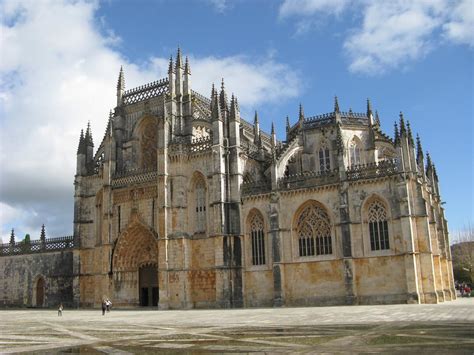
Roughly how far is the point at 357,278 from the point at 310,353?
23221 millimetres

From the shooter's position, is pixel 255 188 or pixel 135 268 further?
pixel 135 268

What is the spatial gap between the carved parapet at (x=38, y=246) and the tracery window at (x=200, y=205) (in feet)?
42.7

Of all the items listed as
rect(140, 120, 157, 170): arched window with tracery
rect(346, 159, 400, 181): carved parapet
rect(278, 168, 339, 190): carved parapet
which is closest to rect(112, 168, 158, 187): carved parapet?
rect(140, 120, 157, 170): arched window with tracery

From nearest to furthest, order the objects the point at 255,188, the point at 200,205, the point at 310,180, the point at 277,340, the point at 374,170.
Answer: the point at 277,340, the point at 374,170, the point at 310,180, the point at 255,188, the point at 200,205

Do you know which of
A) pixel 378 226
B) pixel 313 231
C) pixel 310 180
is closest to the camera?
pixel 378 226

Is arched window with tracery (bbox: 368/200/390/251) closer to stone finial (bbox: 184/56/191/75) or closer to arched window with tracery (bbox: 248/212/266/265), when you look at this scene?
arched window with tracery (bbox: 248/212/266/265)

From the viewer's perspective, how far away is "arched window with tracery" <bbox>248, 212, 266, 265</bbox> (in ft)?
120

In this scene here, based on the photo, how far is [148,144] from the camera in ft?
145

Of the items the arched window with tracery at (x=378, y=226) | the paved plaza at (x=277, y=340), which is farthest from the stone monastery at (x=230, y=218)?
the paved plaza at (x=277, y=340)

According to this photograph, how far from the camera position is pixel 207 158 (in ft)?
127

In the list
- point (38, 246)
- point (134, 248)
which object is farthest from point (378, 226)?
point (38, 246)

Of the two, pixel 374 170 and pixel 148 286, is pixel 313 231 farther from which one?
pixel 148 286

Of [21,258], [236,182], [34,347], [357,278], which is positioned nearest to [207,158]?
[236,182]

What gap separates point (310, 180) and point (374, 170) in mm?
4465
